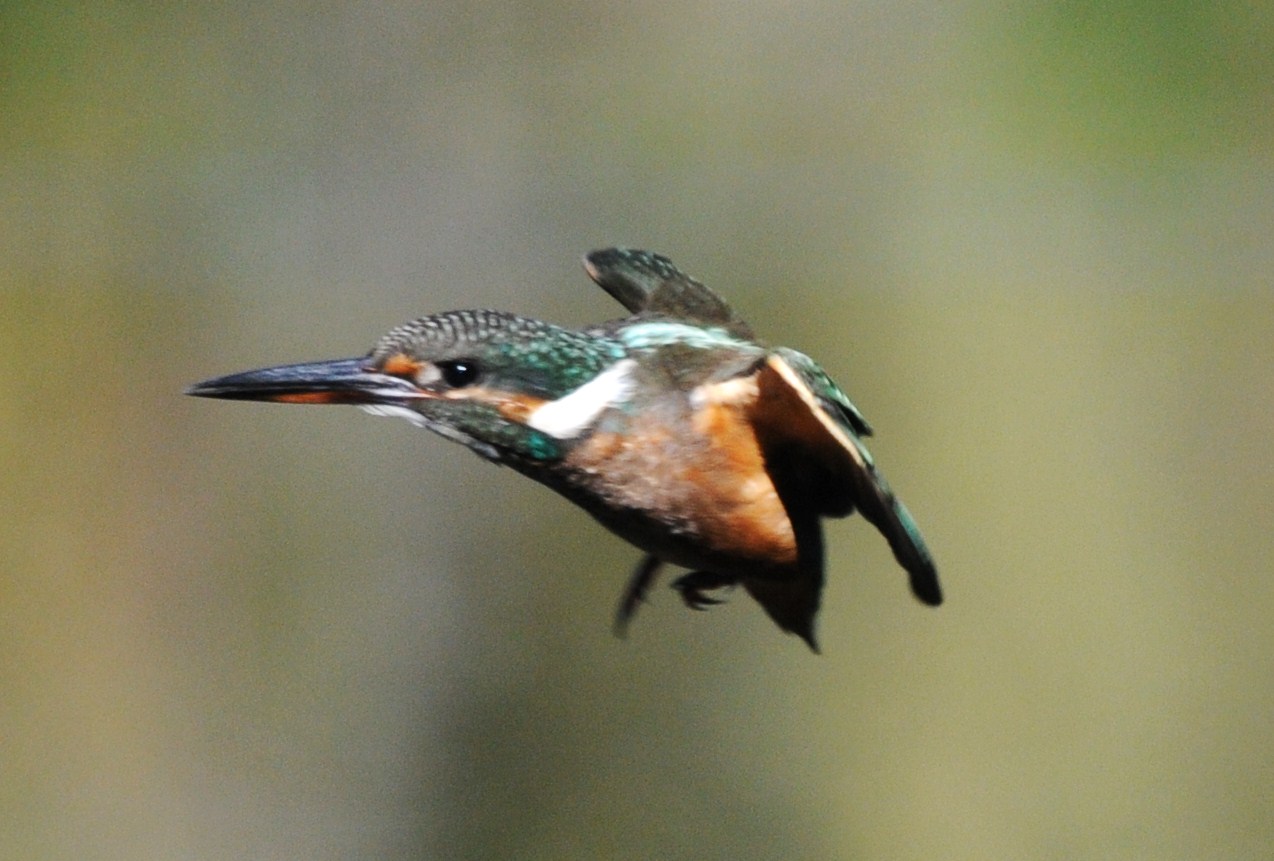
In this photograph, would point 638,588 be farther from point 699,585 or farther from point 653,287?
point 653,287

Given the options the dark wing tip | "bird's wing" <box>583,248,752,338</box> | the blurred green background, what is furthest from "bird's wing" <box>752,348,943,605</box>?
the blurred green background

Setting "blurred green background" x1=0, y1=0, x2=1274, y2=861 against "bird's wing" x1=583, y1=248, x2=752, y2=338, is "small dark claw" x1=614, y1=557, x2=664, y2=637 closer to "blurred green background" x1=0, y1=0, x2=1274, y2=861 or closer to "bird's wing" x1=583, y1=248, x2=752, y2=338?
"bird's wing" x1=583, y1=248, x2=752, y2=338

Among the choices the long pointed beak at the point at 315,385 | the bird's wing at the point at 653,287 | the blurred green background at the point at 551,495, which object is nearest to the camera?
the long pointed beak at the point at 315,385

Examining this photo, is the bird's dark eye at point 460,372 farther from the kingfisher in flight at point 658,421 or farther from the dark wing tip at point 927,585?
the dark wing tip at point 927,585

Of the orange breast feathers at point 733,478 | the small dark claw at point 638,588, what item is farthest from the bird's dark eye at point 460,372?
the small dark claw at point 638,588

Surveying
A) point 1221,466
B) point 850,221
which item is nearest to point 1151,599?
point 1221,466

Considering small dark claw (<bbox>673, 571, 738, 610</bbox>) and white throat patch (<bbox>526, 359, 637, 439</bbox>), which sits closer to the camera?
white throat patch (<bbox>526, 359, 637, 439</bbox>)

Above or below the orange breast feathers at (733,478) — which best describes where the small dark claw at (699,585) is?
below
